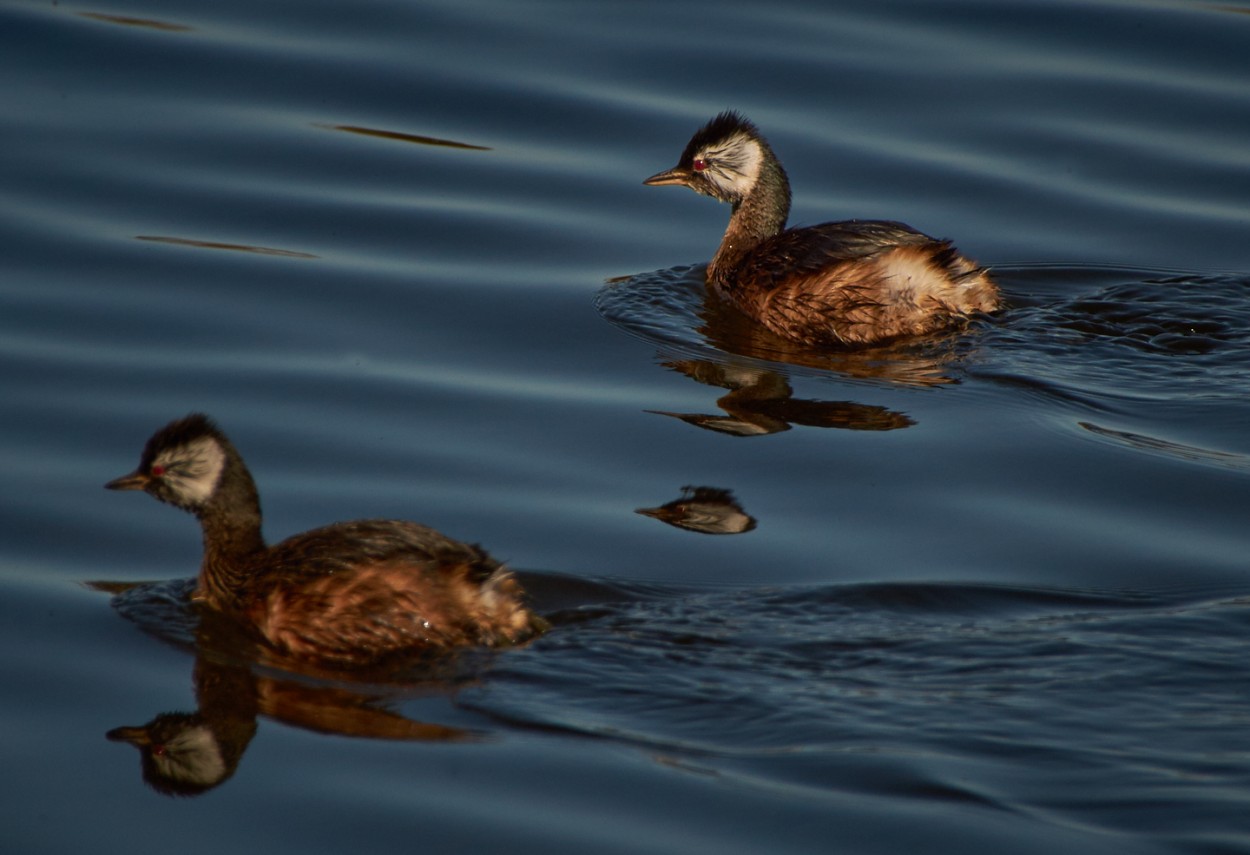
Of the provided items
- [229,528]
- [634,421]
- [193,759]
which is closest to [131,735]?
[193,759]

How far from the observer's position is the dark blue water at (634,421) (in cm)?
579

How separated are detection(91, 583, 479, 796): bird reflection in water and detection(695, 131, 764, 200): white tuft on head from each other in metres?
5.75

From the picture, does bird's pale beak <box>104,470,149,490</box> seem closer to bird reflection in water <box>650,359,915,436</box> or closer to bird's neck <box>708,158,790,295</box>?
bird reflection in water <box>650,359,915,436</box>

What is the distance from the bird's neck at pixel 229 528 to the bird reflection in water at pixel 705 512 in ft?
5.69

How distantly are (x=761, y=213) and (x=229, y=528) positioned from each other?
5.56 meters

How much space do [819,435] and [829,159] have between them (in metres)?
4.76

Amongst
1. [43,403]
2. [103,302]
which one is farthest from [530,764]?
[103,302]

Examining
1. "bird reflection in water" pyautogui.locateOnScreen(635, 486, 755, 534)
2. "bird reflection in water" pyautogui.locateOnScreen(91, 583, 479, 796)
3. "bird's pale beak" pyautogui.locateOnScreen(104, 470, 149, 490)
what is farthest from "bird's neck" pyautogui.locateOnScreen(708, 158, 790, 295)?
"bird reflection in water" pyautogui.locateOnScreen(91, 583, 479, 796)

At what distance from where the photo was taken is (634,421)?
8.95m

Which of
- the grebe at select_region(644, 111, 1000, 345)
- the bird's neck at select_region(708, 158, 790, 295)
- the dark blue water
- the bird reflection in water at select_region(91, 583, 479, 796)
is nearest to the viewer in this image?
the dark blue water

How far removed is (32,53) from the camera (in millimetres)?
14195

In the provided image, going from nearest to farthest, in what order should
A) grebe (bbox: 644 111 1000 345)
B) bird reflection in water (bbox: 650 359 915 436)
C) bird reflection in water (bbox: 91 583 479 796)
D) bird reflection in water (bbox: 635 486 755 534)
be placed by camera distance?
bird reflection in water (bbox: 91 583 479 796) → bird reflection in water (bbox: 635 486 755 534) → bird reflection in water (bbox: 650 359 915 436) → grebe (bbox: 644 111 1000 345)

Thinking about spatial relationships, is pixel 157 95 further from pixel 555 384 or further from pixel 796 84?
pixel 555 384

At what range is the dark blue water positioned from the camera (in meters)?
5.79
